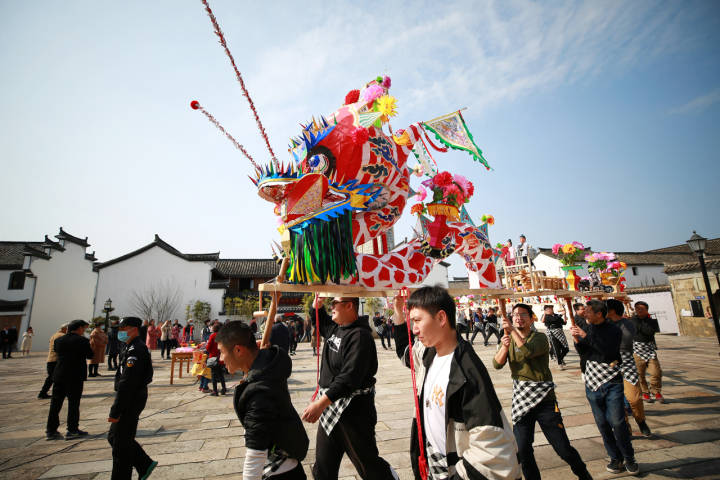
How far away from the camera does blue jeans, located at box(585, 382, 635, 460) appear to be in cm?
335

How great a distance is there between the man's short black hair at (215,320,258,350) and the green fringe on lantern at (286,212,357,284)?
519mm

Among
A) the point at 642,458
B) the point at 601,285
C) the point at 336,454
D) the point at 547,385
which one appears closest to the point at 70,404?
the point at 336,454

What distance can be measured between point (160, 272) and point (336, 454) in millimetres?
30862

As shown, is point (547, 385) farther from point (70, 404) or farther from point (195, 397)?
point (195, 397)

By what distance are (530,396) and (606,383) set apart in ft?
3.89

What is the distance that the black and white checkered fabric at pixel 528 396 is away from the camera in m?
3.02

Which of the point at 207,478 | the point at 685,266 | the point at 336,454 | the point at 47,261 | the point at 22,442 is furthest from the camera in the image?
the point at 47,261

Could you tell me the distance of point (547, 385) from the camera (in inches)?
120

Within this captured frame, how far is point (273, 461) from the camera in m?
2.03

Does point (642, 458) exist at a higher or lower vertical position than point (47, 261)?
lower

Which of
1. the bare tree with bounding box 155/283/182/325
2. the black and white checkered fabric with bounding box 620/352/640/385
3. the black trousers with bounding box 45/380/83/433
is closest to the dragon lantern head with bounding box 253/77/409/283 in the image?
the black and white checkered fabric with bounding box 620/352/640/385

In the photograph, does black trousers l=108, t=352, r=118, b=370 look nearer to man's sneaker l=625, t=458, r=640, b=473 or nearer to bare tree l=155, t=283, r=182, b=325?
man's sneaker l=625, t=458, r=640, b=473

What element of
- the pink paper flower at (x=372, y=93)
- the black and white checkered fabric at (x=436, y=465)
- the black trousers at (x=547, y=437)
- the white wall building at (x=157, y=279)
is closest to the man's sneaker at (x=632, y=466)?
the black trousers at (x=547, y=437)

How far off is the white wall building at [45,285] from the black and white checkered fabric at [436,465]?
1143 inches
